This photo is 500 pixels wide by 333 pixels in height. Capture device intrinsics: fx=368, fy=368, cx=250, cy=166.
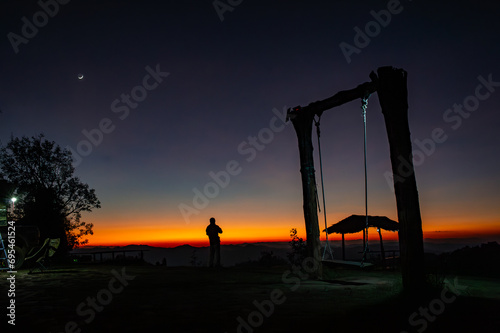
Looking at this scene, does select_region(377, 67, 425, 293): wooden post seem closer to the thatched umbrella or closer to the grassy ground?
the grassy ground

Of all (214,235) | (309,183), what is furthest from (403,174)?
(214,235)

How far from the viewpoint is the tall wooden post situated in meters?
9.32

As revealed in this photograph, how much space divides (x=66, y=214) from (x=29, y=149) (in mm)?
5915

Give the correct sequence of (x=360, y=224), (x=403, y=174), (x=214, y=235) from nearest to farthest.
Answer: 1. (x=403, y=174)
2. (x=214, y=235)
3. (x=360, y=224)

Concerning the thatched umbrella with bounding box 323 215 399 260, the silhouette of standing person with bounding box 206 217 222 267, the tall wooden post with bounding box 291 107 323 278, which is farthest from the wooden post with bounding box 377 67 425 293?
the thatched umbrella with bounding box 323 215 399 260

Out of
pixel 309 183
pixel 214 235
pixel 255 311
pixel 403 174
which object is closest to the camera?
pixel 255 311

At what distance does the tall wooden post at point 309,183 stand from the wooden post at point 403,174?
2.99 meters

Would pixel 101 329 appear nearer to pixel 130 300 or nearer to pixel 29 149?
pixel 130 300

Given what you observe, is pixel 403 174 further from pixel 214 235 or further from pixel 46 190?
pixel 46 190

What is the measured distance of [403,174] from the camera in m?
6.32

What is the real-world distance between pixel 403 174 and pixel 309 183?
342 cm

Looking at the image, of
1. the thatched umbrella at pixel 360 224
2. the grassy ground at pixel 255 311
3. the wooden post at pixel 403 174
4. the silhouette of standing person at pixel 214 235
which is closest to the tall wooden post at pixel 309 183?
the grassy ground at pixel 255 311

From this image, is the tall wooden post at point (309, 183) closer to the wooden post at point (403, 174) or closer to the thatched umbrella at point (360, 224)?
the wooden post at point (403, 174)

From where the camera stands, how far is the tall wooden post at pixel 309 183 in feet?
30.6
